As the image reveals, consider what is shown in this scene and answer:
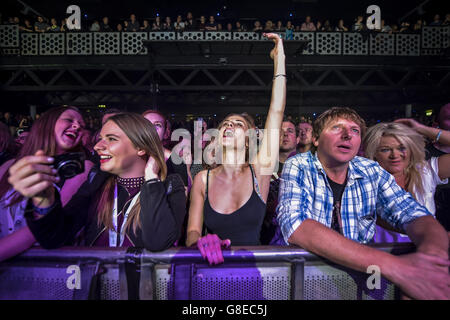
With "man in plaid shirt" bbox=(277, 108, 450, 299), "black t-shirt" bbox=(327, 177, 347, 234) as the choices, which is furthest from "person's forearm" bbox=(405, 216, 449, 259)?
"black t-shirt" bbox=(327, 177, 347, 234)

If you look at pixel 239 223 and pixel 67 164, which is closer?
pixel 67 164

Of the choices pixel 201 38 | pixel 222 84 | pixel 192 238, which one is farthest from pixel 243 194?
pixel 222 84

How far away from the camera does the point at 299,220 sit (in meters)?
1.26

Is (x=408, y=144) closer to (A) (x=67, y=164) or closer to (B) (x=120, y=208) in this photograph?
(B) (x=120, y=208)

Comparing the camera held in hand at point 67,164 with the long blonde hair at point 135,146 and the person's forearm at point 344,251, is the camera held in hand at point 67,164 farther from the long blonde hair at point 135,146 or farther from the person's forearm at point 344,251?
the person's forearm at point 344,251

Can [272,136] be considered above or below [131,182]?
above

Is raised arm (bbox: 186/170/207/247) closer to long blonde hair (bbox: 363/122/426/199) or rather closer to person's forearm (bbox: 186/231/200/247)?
person's forearm (bbox: 186/231/200/247)

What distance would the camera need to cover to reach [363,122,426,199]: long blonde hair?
1909 millimetres

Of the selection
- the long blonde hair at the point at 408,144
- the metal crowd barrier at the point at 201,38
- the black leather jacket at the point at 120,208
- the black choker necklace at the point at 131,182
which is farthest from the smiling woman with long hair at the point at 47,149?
the metal crowd barrier at the point at 201,38

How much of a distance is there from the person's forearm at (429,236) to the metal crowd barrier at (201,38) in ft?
30.8

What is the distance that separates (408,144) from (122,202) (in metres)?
2.06

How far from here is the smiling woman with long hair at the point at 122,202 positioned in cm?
114

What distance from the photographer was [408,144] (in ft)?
6.25

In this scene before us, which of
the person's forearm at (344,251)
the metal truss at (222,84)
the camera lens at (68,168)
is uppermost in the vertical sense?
the metal truss at (222,84)
